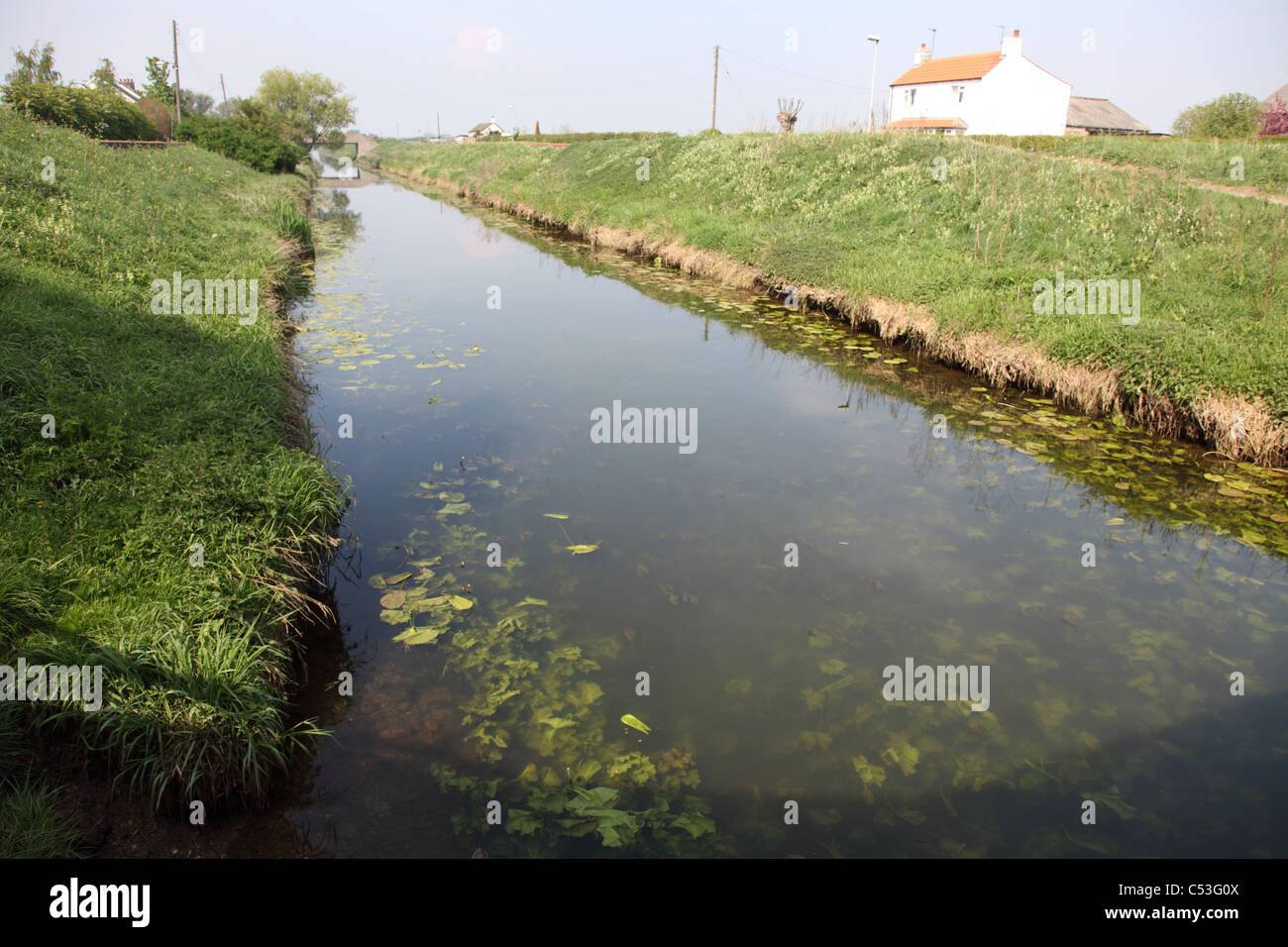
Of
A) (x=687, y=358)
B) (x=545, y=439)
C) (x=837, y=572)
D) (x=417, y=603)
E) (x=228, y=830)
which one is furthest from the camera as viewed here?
(x=687, y=358)

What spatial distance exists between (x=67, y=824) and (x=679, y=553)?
11.7 feet

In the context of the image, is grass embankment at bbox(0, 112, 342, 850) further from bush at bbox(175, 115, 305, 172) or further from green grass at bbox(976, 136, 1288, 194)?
bush at bbox(175, 115, 305, 172)

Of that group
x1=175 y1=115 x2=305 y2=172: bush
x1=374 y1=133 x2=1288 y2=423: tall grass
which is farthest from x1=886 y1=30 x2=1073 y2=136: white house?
x1=175 y1=115 x2=305 y2=172: bush

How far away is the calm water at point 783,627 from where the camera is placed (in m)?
3.21

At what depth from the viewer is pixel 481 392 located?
8.26 m

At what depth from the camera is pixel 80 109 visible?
2180 cm

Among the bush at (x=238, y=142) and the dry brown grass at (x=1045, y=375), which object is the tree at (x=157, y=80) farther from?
the dry brown grass at (x=1045, y=375)

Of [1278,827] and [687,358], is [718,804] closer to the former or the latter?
[1278,827]

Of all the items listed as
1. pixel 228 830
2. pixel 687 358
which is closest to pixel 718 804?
pixel 228 830

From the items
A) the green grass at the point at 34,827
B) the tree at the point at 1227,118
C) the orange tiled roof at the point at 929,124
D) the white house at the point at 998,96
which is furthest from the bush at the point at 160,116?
the tree at the point at 1227,118

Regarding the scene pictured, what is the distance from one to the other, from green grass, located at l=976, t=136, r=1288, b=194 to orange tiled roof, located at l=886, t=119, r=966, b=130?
1905 cm

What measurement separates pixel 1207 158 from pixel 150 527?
22217 millimetres

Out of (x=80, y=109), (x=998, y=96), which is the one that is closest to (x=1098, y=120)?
(x=998, y=96)

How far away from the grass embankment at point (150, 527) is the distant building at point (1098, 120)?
44.1 metres
